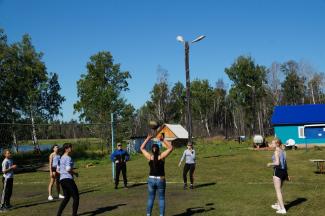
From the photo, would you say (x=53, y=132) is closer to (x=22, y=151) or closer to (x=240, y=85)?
(x=22, y=151)

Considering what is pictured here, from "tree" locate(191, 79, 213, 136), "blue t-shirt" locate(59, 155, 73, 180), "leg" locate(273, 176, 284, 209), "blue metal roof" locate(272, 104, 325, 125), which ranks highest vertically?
"tree" locate(191, 79, 213, 136)

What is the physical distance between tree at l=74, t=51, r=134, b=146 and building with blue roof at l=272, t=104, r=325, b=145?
24076 millimetres

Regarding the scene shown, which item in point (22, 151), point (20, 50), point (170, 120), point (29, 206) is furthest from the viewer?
point (170, 120)

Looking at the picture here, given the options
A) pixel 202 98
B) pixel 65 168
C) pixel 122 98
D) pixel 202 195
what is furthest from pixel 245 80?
pixel 65 168

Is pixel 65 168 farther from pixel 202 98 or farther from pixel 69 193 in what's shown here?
pixel 202 98

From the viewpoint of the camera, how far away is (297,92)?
8600cm

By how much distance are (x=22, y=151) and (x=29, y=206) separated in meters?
23.8

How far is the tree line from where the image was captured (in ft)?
139

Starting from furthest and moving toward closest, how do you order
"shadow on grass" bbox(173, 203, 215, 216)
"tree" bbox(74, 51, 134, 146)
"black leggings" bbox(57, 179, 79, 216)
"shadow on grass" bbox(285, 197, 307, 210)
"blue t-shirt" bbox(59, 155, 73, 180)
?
"tree" bbox(74, 51, 134, 146) < "shadow on grass" bbox(285, 197, 307, 210) < "shadow on grass" bbox(173, 203, 215, 216) < "blue t-shirt" bbox(59, 155, 73, 180) < "black leggings" bbox(57, 179, 79, 216)

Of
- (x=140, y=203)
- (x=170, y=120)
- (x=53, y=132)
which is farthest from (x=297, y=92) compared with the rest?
(x=140, y=203)

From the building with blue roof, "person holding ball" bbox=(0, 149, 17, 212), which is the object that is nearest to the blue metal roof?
the building with blue roof

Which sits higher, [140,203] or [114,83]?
[114,83]

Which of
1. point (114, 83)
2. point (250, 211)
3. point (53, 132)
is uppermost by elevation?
point (114, 83)

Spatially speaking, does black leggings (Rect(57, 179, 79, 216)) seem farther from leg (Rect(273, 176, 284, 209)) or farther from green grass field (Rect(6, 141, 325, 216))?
leg (Rect(273, 176, 284, 209))
